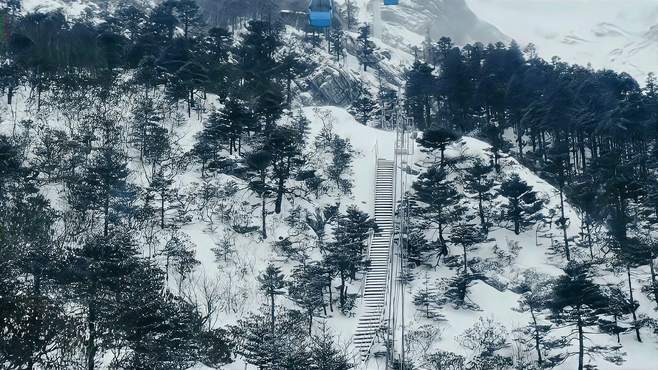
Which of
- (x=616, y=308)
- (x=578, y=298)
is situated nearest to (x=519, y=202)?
(x=616, y=308)

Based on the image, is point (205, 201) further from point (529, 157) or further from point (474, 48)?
point (474, 48)

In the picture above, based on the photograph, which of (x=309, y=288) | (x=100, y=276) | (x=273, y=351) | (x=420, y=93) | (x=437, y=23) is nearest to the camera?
(x=273, y=351)

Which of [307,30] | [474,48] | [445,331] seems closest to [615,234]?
[445,331]

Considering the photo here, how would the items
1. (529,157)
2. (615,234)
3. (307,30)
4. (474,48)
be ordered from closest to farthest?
(615,234)
(529,157)
(474,48)
(307,30)

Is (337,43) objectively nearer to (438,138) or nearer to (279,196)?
(438,138)

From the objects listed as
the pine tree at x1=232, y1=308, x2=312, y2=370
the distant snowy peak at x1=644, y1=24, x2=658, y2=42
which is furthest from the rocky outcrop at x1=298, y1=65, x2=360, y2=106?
the distant snowy peak at x1=644, y1=24, x2=658, y2=42

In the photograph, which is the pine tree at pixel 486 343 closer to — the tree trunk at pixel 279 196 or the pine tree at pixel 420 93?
the tree trunk at pixel 279 196

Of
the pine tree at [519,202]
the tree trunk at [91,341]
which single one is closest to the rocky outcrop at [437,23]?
the pine tree at [519,202]
